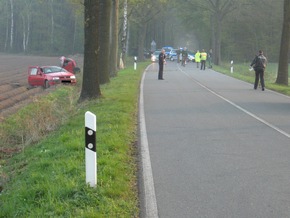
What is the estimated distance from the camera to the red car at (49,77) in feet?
94.1

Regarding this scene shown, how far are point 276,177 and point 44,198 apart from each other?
3.43m

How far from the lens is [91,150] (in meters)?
6.10

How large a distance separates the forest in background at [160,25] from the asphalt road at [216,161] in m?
25.3

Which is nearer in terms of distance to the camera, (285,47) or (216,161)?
(216,161)

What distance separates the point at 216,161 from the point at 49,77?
73.1 ft

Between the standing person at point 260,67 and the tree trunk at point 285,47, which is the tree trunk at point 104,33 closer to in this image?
the standing person at point 260,67

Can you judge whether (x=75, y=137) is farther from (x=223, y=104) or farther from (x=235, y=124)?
(x=223, y=104)

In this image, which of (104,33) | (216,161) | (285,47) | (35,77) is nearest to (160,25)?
(35,77)

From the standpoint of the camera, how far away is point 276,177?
7.11 m

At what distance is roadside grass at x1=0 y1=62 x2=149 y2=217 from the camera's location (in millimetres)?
5605

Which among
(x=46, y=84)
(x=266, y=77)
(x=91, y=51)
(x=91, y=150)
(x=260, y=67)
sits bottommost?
(x=46, y=84)

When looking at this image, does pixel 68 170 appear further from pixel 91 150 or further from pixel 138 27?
pixel 138 27

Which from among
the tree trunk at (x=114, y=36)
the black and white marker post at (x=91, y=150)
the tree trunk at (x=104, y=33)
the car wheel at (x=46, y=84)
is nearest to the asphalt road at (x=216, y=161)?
the black and white marker post at (x=91, y=150)

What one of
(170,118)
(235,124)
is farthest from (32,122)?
(235,124)
